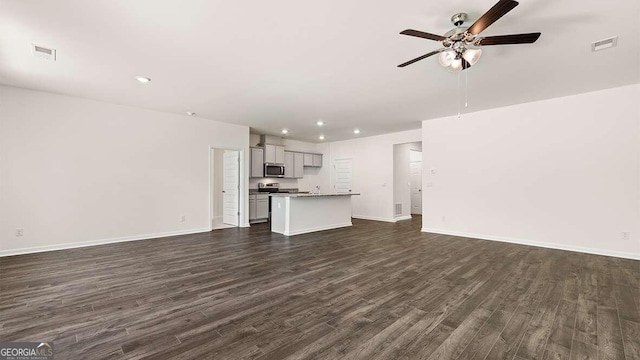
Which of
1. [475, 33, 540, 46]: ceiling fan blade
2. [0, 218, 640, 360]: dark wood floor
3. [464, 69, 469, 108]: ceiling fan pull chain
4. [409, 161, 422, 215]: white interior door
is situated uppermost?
[464, 69, 469, 108]: ceiling fan pull chain

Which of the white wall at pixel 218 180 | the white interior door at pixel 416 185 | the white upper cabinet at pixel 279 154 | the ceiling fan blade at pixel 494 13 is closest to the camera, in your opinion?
the ceiling fan blade at pixel 494 13

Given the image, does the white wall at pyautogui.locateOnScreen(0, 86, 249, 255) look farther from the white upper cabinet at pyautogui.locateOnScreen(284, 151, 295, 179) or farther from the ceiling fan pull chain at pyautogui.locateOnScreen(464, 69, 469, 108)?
the ceiling fan pull chain at pyautogui.locateOnScreen(464, 69, 469, 108)

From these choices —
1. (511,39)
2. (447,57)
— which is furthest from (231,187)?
(511,39)

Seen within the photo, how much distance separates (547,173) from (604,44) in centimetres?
255

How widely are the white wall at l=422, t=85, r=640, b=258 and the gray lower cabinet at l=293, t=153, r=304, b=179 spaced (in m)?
4.40

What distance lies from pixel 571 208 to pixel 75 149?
883cm

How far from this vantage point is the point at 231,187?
7.36 metres

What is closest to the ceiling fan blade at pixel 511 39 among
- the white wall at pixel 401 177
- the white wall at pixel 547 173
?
the white wall at pixel 547 173

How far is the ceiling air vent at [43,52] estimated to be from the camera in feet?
9.89

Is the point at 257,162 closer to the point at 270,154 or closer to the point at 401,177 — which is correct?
the point at 270,154

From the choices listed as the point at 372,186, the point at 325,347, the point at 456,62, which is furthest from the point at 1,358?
the point at 372,186

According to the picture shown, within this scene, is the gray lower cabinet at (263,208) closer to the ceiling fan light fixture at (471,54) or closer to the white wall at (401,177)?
the white wall at (401,177)

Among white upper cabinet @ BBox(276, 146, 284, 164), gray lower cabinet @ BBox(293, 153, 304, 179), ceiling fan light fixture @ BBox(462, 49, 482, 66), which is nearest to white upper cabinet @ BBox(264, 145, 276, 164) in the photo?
white upper cabinet @ BBox(276, 146, 284, 164)

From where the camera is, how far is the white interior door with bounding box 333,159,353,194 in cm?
916
